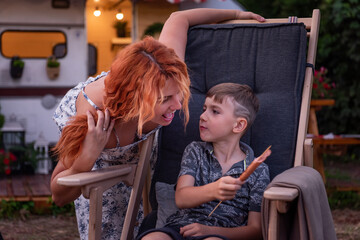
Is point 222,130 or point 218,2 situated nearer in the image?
point 222,130

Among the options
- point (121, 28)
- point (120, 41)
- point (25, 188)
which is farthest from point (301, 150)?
point (121, 28)

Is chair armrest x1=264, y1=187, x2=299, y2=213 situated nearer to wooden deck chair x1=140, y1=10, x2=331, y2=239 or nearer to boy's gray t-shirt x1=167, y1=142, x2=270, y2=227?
boy's gray t-shirt x1=167, y1=142, x2=270, y2=227

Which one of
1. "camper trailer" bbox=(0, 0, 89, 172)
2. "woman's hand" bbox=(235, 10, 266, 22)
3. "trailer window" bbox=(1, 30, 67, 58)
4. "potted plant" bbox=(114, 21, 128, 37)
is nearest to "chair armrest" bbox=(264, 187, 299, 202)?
"woman's hand" bbox=(235, 10, 266, 22)

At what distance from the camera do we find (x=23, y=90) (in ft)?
23.6

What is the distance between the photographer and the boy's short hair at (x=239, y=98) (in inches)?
99.1

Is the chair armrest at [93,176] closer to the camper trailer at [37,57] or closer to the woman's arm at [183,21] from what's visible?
the woman's arm at [183,21]

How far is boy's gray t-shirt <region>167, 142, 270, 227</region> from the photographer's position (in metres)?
2.41

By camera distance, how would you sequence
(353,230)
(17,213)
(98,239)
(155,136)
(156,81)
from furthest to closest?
(17,213)
(353,230)
(155,136)
(98,239)
(156,81)

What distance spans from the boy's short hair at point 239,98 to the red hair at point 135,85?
336 millimetres

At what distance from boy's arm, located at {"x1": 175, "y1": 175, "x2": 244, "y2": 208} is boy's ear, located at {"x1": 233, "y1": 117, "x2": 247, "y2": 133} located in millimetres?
288

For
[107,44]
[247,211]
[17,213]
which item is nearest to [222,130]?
[247,211]

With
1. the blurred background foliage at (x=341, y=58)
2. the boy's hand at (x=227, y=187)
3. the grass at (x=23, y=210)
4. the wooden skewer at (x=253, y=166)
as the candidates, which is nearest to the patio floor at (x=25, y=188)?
the grass at (x=23, y=210)

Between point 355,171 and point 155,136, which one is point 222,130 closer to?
Result: point 155,136

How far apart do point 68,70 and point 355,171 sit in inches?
155
